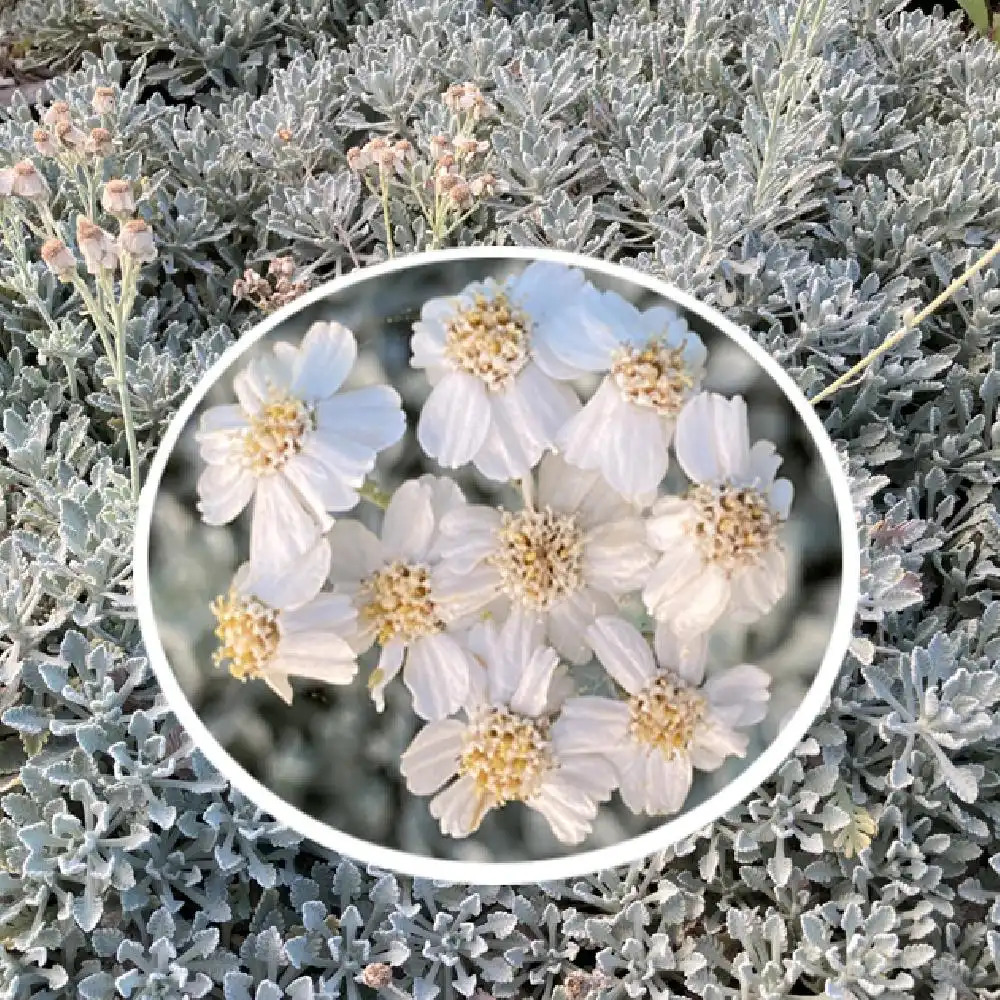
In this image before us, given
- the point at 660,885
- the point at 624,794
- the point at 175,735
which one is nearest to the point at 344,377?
A: the point at 624,794

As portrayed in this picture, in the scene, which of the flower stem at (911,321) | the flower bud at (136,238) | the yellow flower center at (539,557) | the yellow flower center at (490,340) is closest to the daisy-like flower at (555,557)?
the yellow flower center at (539,557)

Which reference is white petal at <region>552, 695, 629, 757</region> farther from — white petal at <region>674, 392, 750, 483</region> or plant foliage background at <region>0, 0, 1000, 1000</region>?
plant foliage background at <region>0, 0, 1000, 1000</region>

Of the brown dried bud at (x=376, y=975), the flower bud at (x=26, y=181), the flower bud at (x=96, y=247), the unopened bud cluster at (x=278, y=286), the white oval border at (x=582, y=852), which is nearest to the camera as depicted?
the white oval border at (x=582, y=852)

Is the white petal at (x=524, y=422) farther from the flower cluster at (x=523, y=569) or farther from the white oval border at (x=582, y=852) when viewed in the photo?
the white oval border at (x=582, y=852)

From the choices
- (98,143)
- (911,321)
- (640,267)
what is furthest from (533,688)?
(640,267)

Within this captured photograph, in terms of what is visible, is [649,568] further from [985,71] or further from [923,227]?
[985,71]

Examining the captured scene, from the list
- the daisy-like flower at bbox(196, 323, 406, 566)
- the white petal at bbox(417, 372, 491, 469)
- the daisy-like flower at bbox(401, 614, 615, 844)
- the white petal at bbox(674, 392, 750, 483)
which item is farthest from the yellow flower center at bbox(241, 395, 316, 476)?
the white petal at bbox(674, 392, 750, 483)
